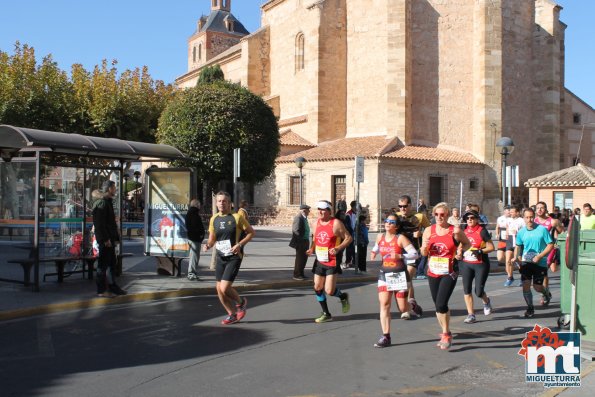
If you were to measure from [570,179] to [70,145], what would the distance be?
24.0 m

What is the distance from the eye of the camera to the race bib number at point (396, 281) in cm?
709

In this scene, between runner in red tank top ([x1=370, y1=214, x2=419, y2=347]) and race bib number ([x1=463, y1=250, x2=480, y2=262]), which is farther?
race bib number ([x1=463, y1=250, x2=480, y2=262])

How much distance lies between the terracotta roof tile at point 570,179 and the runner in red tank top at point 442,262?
22356 millimetres

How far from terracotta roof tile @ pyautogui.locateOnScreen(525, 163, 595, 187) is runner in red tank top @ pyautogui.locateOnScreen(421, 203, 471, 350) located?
2236 centimetres

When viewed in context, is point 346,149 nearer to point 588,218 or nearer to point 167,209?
point 588,218

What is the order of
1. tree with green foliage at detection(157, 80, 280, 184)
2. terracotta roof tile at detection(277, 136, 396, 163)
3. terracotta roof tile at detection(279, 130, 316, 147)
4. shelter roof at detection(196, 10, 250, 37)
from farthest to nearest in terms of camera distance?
1. shelter roof at detection(196, 10, 250, 37)
2. terracotta roof tile at detection(279, 130, 316, 147)
3. terracotta roof tile at detection(277, 136, 396, 163)
4. tree with green foliage at detection(157, 80, 280, 184)

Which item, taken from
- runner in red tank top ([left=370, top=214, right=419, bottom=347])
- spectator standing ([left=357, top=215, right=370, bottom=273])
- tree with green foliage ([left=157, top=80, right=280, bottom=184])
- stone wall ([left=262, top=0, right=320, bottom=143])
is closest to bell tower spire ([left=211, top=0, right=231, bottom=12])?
stone wall ([left=262, top=0, right=320, bottom=143])

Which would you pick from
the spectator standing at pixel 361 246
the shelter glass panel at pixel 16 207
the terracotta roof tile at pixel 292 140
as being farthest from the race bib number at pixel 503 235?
the terracotta roof tile at pixel 292 140

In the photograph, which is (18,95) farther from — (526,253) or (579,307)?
(579,307)

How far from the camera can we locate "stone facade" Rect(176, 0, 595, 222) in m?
32.6

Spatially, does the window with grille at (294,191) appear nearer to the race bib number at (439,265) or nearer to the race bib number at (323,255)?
the race bib number at (323,255)

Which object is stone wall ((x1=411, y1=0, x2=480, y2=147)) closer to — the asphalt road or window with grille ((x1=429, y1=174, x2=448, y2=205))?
window with grille ((x1=429, y1=174, x2=448, y2=205))

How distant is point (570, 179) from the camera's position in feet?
90.7

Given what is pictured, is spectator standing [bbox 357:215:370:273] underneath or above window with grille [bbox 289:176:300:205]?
underneath
